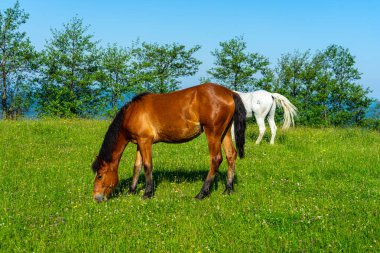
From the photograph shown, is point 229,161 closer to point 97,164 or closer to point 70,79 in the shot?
point 97,164

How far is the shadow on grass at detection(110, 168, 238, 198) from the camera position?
8.53 m

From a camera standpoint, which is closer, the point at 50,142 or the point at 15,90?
the point at 50,142

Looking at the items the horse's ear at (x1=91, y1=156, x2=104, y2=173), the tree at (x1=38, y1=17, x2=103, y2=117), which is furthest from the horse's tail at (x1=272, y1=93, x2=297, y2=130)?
the tree at (x1=38, y1=17, x2=103, y2=117)

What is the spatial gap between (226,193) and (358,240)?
129 inches

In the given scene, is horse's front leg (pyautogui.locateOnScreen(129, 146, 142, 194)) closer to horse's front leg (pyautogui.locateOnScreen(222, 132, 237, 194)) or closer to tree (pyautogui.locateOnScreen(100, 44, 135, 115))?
horse's front leg (pyautogui.locateOnScreen(222, 132, 237, 194))

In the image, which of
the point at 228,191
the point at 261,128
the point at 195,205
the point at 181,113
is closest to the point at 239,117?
the point at 181,113

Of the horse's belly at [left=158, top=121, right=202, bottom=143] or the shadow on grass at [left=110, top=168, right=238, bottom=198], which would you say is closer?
the horse's belly at [left=158, top=121, right=202, bottom=143]

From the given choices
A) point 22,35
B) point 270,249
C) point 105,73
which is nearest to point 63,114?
point 105,73

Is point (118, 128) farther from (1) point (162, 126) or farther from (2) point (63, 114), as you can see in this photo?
(2) point (63, 114)

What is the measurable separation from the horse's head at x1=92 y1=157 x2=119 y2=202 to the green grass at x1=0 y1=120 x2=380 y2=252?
257mm

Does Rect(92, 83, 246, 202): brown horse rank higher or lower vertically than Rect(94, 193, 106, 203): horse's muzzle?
higher

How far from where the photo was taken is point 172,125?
25.0ft

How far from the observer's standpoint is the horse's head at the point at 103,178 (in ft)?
24.2

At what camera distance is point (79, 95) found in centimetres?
3903
